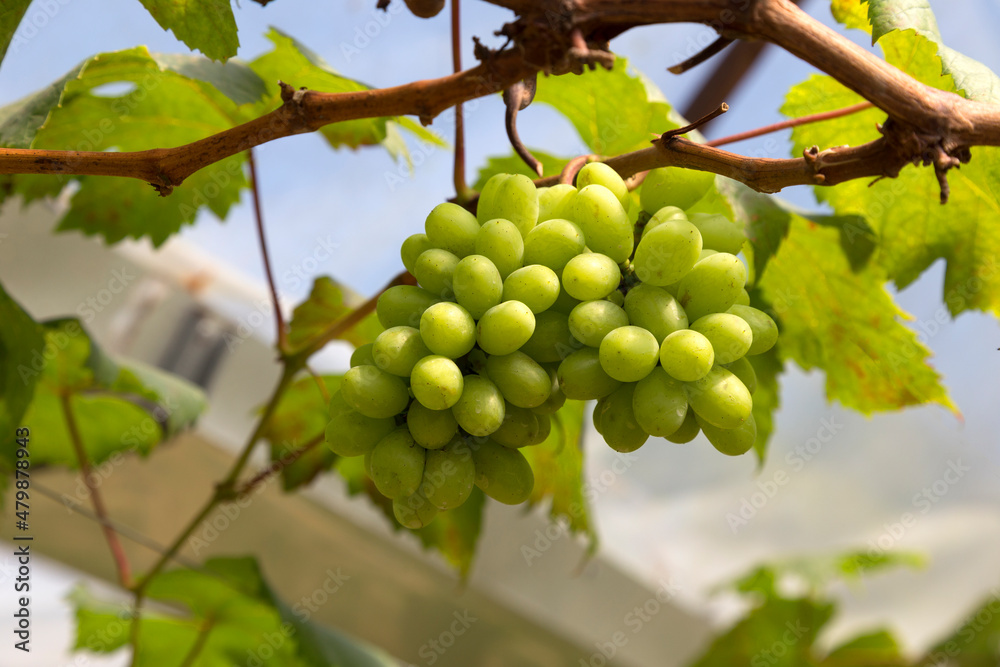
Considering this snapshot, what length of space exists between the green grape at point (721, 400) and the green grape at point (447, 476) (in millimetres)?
122

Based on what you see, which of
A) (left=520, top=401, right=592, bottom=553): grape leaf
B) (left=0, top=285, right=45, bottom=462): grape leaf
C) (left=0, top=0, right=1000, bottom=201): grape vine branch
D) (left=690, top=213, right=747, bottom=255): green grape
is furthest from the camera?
(left=520, top=401, right=592, bottom=553): grape leaf

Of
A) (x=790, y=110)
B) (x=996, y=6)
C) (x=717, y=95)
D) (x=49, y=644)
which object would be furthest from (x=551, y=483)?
(x=49, y=644)

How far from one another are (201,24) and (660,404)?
37 centimetres

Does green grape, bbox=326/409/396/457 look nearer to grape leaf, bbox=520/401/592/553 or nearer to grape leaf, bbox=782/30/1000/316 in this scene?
grape leaf, bbox=520/401/592/553

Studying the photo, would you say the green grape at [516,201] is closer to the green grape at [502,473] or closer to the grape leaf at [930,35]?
the green grape at [502,473]

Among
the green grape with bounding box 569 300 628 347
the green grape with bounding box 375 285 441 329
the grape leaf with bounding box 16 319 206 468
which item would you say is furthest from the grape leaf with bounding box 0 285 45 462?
the green grape with bounding box 569 300 628 347

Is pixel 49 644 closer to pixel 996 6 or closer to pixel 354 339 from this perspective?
pixel 354 339

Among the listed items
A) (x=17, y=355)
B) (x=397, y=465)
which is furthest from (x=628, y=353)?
(x=17, y=355)

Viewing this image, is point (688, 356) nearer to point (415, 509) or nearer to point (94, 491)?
point (415, 509)

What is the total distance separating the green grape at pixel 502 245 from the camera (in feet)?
1.33

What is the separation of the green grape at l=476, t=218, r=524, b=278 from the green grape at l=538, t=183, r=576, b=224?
4 centimetres

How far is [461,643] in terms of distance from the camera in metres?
1.86

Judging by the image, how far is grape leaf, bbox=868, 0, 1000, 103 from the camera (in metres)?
0.44

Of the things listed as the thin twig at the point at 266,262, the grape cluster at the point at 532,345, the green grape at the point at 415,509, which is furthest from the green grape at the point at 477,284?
the thin twig at the point at 266,262
